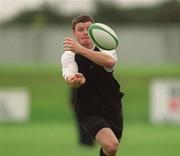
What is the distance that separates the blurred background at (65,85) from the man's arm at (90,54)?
7.30 meters

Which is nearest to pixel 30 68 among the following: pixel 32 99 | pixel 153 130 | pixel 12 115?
pixel 32 99

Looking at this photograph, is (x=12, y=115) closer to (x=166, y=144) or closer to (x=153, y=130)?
(x=153, y=130)

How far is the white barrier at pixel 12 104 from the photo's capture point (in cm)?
2906

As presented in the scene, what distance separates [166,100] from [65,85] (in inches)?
474

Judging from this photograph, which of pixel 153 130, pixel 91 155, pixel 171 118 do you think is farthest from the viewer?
pixel 171 118

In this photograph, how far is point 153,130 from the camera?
2683cm

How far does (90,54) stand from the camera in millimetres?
10945

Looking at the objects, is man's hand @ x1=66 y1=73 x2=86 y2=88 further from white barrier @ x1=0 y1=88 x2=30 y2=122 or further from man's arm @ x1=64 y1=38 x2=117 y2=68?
white barrier @ x1=0 y1=88 x2=30 y2=122

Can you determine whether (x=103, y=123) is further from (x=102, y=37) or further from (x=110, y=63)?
(x=102, y=37)

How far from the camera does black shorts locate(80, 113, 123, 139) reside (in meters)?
11.2

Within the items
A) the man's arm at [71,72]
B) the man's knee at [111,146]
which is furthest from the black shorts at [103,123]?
the man's arm at [71,72]

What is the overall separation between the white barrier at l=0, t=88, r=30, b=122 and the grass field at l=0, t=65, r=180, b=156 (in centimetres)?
31

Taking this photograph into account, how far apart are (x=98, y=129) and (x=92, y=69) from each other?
0.77m

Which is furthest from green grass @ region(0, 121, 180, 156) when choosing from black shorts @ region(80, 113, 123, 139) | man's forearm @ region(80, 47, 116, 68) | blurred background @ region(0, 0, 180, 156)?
man's forearm @ region(80, 47, 116, 68)
